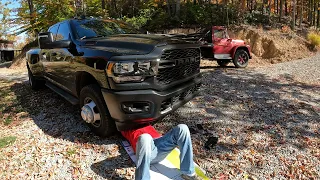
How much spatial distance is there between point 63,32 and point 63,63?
27.3 inches

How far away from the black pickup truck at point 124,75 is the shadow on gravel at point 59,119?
26cm

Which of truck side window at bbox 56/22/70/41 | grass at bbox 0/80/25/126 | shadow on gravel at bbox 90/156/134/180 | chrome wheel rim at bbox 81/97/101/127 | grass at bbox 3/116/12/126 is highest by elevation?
truck side window at bbox 56/22/70/41

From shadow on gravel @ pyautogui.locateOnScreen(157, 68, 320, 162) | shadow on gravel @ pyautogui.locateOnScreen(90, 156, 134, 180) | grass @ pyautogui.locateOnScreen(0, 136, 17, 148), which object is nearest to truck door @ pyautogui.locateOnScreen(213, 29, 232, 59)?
shadow on gravel @ pyautogui.locateOnScreen(157, 68, 320, 162)

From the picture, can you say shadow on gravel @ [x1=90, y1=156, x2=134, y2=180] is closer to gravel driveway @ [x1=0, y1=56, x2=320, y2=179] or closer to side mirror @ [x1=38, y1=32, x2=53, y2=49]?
gravel driveway @ [x1=0, y1=56, x2=320, y2=179]

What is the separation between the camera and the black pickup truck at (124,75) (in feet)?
9.80

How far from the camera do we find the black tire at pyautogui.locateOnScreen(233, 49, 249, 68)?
10547 millimetres

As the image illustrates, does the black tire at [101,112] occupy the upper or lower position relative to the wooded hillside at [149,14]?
lower

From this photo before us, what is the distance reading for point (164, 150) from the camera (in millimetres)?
2814

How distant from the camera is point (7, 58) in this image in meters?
28.8

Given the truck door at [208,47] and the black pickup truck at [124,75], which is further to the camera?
the truck door at [208,47]

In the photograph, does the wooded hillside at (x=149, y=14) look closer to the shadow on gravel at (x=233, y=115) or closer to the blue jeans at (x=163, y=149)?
the shadow on gravel at (x=233, y=115)

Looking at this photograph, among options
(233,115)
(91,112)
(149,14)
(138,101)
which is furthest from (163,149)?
(149,14)

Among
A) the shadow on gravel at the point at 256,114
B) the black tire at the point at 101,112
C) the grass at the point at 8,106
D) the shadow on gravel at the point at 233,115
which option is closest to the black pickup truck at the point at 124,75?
the black tire at the point at 101,112

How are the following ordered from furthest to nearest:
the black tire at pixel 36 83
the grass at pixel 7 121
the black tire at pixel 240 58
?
the black tire at pixel 240 58 < the black tire at pixel 36 83 < the grass at pixel 7 121
